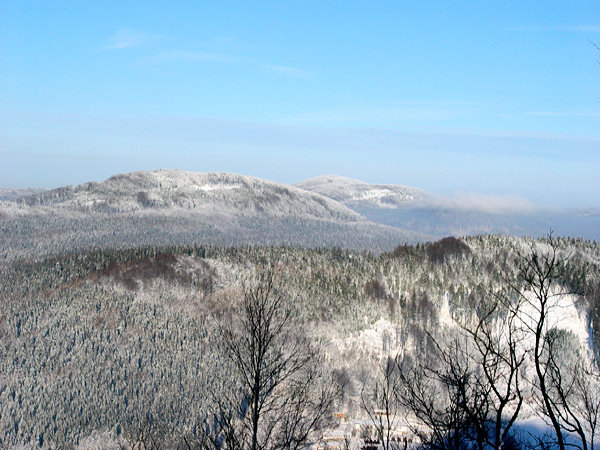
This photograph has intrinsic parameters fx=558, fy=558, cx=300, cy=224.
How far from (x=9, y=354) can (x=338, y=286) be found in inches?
3591

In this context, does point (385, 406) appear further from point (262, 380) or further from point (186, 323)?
point (186, 323)

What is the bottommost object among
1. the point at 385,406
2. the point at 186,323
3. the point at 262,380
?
the point at 186,323

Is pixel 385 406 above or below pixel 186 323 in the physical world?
above

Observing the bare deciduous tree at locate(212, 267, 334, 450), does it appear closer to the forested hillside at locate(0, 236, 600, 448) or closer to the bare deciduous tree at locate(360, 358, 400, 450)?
the bare deciduous tree at locate(360, 358, 400, 450)

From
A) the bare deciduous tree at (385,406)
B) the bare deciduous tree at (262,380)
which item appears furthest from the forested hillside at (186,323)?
the bare deciduous tree at (262,380)

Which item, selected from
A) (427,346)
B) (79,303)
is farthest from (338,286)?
(79,303)

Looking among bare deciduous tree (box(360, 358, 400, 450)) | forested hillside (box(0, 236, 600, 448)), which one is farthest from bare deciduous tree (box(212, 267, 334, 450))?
forested hillside (box(0, 236, 600, 448))

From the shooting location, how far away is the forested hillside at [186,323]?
123125 mm

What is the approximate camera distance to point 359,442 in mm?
90938

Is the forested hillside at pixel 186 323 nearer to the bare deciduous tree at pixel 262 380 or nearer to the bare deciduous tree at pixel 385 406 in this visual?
the bare deciduous tree at pixel 385 406

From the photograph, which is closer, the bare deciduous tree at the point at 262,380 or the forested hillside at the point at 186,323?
the bare deciduous tree at the point at 262,380

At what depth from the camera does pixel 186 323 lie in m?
158

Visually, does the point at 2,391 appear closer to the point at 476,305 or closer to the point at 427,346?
the point at 427,346

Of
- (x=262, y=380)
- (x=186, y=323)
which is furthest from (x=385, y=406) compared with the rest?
(x=186, y=323)
